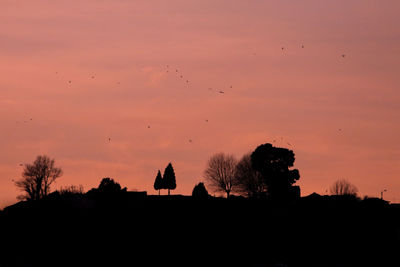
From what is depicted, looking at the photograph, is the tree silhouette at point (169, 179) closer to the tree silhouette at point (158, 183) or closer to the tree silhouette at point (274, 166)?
the tree silhouette at point (158, 183)

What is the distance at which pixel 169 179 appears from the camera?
141625 millimetres

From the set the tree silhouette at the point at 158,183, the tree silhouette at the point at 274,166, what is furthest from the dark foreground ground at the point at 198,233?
the tree silhouette at the point at 274,166

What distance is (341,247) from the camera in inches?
3489

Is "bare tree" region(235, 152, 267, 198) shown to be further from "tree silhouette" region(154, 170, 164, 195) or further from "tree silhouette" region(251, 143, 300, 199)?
"tree silhouette" region(154, 170, 164, 195)

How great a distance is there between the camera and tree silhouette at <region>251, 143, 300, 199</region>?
147 metres

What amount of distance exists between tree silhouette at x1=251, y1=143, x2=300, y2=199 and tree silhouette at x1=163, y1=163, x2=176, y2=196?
16.7 m

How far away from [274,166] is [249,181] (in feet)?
23.3

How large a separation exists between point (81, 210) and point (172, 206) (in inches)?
427

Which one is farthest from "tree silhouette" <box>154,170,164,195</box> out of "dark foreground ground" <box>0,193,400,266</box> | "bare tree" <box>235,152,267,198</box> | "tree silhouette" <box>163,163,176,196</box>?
"dark foreground ground" <box>0,193,400,266</box>

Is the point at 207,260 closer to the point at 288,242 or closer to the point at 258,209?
the point at 288,242

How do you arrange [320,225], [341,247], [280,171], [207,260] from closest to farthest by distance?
[207,260]
[341,247]
[320,225]
[280,171]

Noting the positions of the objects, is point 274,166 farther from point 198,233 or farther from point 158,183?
point 198,233

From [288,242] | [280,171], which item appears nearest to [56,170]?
[280,171]

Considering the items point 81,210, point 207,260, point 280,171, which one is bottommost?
point 207,260
